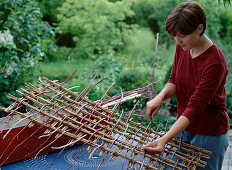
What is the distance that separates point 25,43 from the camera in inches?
118

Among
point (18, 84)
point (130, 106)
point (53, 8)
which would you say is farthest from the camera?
point (53, 8)

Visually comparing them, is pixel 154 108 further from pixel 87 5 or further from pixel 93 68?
pixel 87 5

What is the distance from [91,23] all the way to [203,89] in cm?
552

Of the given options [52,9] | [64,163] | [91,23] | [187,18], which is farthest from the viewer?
[52,9]

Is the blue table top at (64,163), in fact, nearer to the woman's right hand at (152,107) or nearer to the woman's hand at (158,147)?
the woman's right hand at (152,107)

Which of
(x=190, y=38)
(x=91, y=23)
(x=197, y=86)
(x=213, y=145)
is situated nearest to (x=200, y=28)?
(x=190, y=38)

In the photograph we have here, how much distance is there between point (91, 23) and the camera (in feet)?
20.8

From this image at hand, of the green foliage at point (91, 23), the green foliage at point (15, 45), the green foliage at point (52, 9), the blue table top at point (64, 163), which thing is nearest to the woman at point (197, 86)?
the blue table top at point (64, 163)

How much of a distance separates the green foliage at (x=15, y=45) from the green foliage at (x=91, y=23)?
3128 millimetres

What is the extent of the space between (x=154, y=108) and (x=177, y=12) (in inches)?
20.1

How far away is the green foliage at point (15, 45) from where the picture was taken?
2531 mm

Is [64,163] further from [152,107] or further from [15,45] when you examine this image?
[15,45]

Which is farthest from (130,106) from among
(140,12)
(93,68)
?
(140,12)

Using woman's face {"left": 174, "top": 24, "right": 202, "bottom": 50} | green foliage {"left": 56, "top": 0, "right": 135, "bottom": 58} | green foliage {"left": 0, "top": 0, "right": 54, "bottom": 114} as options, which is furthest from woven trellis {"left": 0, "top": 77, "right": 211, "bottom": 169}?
green foliage {"left": 56, "top": 0, "right": 135, "bottom": 58}
